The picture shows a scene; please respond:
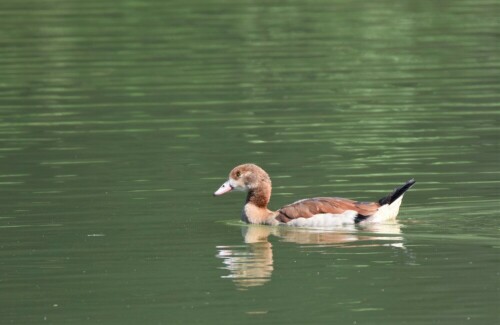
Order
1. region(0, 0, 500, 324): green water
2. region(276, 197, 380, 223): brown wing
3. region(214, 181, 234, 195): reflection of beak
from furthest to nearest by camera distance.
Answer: region(214, 181, 234, 195): reflection of beak → region(276, 197, 380, 223): brown wing → region(0, 0, 500, 324): green water

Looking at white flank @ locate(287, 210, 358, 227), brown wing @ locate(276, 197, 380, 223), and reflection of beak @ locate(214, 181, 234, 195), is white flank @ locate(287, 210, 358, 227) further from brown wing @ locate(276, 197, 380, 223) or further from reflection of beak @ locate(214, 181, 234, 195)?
reflection of beak @ locate(214, 181, 234, 195)

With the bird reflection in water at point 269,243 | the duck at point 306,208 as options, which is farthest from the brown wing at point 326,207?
the bird reflection in water at point 269,243

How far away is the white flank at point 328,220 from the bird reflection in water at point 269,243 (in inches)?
2.4

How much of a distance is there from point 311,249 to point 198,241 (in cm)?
110

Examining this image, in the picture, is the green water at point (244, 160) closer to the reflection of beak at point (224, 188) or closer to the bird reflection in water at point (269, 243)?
the bird reflection in water at point (269, 243)

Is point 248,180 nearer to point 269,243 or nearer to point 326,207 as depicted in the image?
point 326,207

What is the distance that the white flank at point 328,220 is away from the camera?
50.9 feet

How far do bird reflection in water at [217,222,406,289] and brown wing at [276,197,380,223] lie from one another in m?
0.17

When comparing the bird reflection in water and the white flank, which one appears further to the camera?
the white flank

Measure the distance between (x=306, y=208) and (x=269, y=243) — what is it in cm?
66

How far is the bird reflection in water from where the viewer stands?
13.7m

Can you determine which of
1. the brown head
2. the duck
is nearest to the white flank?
the duck

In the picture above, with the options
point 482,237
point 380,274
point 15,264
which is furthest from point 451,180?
point 15,264

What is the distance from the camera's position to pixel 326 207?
15.6m
